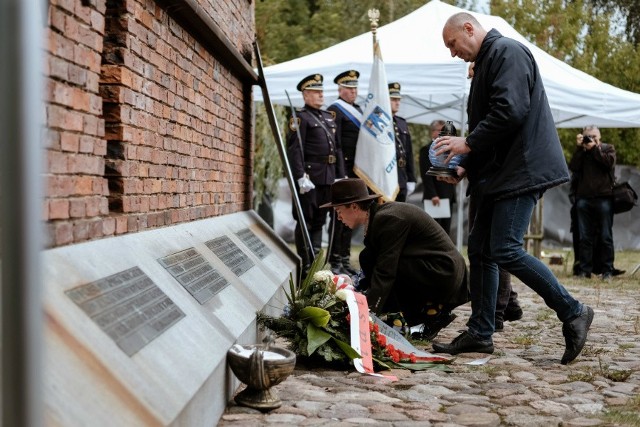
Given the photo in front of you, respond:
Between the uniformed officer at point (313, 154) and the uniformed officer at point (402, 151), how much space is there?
3.84 feet

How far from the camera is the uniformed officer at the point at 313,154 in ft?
32.2

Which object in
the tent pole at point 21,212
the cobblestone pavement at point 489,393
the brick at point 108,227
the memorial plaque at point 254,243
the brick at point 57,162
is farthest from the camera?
the memorial plaque at point 254,243

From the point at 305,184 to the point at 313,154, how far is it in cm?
43

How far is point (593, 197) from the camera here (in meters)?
11.6

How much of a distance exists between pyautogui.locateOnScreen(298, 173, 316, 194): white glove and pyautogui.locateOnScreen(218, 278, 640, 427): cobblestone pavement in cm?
391

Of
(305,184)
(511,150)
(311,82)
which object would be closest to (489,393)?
(511,150)

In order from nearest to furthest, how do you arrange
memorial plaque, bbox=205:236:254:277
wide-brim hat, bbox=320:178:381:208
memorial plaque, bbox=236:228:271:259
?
memorial plaque, bbox=205:236:254:277
wide-brim hat, bbox=320:178:381:208
memorial plaque, bbox=236:228:271:259

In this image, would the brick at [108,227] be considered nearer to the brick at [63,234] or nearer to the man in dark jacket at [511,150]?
the brick at [63,234]

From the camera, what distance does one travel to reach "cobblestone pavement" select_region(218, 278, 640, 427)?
3725mm

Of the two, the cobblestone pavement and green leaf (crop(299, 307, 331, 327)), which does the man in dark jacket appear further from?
green leaf (crop(299, 307, 331, 327))

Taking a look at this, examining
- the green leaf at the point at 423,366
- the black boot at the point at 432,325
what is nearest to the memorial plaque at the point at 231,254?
the green leaf at the point at 423,366

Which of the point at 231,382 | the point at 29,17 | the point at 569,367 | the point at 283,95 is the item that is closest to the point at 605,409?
the point at 569,367

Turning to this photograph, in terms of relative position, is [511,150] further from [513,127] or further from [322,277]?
[322,277]

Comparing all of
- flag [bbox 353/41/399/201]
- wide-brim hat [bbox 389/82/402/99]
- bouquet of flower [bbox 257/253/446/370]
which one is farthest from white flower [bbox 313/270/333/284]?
wide-brim hat [bbox 389/82/402/99]
